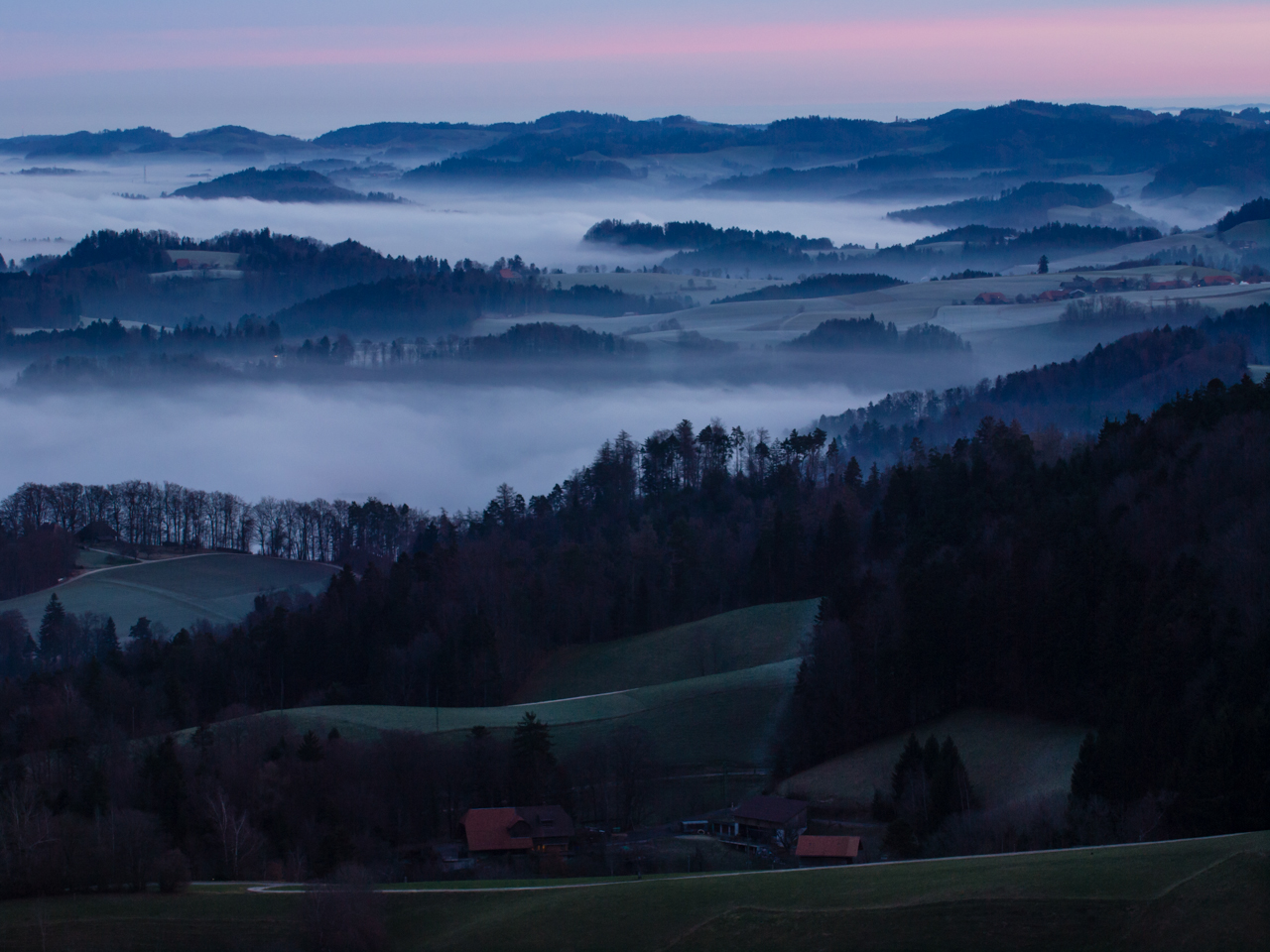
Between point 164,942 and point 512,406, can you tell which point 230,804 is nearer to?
point 164,942

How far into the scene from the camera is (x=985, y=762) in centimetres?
3347

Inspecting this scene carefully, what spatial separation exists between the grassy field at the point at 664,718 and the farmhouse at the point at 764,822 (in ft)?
16.8

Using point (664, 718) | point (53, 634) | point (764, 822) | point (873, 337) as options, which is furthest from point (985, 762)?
point (873, 337)

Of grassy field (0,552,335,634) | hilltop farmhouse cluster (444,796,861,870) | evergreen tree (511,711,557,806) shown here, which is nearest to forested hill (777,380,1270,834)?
hilltop farmhouse cluster (444,796,861,870)

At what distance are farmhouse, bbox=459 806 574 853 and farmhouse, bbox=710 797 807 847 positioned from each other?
366 centimetres

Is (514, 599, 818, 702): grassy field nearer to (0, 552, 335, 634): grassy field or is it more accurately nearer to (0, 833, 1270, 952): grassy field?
(0, 552, 335, 634): grassy field

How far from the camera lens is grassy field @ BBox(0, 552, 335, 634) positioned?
65.4 metres

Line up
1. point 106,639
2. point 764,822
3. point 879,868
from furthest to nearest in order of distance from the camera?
point 106,639
point 764,822
point 879,868

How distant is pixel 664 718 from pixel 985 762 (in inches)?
425

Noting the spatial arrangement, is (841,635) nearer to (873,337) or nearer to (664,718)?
(664,718)

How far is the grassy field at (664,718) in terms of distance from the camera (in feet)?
129

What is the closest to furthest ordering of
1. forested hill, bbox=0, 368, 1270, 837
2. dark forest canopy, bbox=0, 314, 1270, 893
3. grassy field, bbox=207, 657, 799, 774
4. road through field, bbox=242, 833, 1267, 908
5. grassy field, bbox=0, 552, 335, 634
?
road through field, bbox=242, 833, 1267, 908 → dark forest canopy, bbox=0, 314, 1270, 893 → forested hill, bbox=0, 368, 1270, 837 → grassy field, bbox=207, 657, 799, 774 → grassy field, bbox=0, 552, 335, 634

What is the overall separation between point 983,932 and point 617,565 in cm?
3932

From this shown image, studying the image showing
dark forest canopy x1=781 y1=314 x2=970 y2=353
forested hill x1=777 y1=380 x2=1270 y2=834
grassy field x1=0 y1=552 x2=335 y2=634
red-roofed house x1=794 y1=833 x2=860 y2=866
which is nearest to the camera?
forested hill x1=777 y1=380 x2=1270 y2=834
